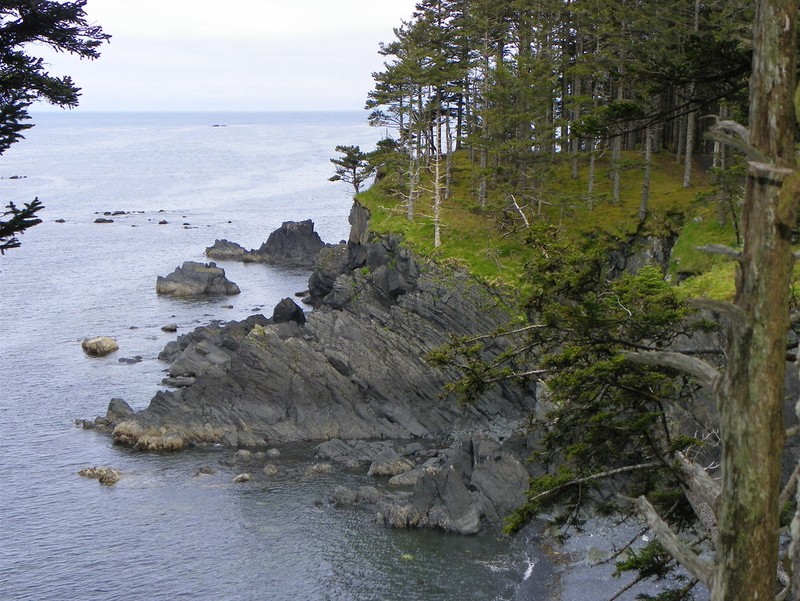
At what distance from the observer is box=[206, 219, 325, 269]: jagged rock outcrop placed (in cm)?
11156

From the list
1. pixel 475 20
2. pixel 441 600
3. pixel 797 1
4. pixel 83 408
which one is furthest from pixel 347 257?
pixel 797 1

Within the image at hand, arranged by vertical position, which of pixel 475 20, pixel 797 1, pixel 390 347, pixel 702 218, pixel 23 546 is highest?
pixel 475 20

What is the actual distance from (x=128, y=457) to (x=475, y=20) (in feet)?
144

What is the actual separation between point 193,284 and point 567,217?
46.9m

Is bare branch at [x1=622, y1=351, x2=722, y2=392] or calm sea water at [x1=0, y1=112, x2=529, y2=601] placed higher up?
bare branch at [x1=622, y1=351, x2=722, y2=392]

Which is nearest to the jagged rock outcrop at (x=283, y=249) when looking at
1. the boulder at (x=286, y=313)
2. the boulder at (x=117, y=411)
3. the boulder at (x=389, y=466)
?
the boulder at (x=286, y=313)

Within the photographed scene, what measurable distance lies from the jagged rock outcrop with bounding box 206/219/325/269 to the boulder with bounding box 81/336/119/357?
41460mm

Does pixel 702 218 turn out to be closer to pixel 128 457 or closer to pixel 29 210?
pixel 128 457

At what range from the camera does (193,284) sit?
93.3 m

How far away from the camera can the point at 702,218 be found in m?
53.4

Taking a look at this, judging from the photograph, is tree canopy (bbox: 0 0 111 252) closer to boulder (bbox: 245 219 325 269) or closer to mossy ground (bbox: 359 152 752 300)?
mossy ground (bbox: 359 152 752 300)

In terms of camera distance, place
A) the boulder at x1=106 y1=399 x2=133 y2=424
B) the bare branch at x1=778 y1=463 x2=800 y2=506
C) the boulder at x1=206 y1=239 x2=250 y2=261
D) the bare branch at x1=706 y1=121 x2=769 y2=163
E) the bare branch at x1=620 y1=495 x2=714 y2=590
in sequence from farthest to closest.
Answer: the boulder at x1=206 y1=239 x2=250 y2=261 → the boulder at x1=106 y1=399 x2=133 y2=424 → the bare branch at x1=620 y1=495 x2=714 y2=590 → the bare branch at x1=778 y1=463 x2=800 y2=506 → the bare branch at x1=706 y1=121 x2=769 y2=163

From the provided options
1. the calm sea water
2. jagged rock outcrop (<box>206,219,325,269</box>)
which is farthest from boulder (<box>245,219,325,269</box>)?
the calm sea water

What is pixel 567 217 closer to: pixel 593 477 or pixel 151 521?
pixel 151 521
